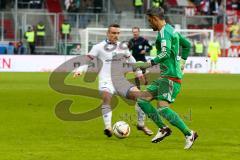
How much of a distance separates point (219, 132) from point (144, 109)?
248cm

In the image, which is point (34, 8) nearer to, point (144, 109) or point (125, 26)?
point (125, 26)

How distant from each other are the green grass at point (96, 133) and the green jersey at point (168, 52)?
131cm

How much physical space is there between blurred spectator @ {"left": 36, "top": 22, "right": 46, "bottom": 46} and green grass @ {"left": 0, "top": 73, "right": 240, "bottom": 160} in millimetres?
21683

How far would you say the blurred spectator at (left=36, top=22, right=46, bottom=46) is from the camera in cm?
4622

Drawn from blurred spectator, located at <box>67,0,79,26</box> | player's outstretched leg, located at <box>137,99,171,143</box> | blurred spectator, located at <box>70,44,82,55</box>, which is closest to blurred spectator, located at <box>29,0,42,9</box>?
blurred spectator, located at <box>67,0,79,26</box>

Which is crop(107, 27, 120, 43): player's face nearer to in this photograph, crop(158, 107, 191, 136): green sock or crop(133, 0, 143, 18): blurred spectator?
crop(158, 107, 191, 136): green sock

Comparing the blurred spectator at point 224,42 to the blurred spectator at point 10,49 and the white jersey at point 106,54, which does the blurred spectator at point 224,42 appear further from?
the white jersey at point 106,54

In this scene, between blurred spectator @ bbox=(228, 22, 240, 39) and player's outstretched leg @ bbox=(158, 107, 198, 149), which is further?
blurred spectator @ bbox=(228, 22, 240, 39)

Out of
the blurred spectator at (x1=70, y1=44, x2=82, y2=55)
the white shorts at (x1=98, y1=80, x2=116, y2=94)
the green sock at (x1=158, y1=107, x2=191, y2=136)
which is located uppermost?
the white shorts at (x1=98, y1=80, x2=116, y2=94)

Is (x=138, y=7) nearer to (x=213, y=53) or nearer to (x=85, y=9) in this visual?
(x=85, y=9)

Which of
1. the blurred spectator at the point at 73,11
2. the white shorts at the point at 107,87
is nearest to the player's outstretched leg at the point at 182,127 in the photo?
the white shorts at the point at 107,87

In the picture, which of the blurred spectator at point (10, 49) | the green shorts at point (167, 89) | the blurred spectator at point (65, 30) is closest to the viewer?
the green shorts at point (167, 89)

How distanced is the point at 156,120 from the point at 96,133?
2029 millimetres

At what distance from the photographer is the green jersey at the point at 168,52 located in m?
11.7
